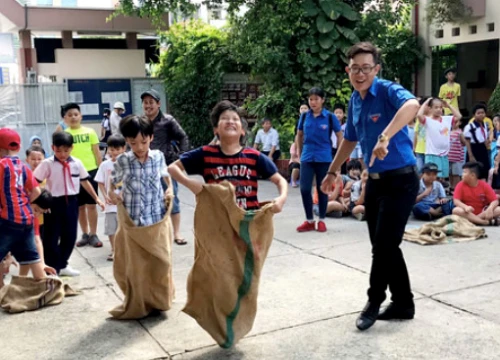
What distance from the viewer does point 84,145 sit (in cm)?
694

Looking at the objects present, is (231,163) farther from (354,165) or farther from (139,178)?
(354,165)

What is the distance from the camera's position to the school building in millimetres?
14430

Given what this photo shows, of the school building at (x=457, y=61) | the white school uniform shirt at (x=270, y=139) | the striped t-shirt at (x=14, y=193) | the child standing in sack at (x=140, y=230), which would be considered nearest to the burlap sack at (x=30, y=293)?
the striped t-shirt at (x=14, y=193)

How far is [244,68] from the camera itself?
15.9 meters

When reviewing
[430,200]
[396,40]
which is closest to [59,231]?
[430,200]

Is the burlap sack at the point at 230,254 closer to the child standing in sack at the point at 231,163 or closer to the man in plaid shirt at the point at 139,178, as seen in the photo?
the child standing in sack at the point at 231,163

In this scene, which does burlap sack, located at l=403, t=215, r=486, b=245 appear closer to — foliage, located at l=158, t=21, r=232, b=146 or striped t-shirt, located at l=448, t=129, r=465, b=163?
striped t-shirt, located at l=448, t=129, r=465, b=163

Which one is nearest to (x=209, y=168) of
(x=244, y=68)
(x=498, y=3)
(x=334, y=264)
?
(x=334, y=264)

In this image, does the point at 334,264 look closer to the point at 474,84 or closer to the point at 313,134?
the point at 313,134

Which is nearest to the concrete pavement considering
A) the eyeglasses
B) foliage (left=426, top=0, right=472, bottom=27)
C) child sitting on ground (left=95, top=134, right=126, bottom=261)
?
child sitting on ground (left=95, top=134, right=126, bottom=261)

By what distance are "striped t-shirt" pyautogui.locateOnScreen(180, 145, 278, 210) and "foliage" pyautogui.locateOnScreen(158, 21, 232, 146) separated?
1171 cm

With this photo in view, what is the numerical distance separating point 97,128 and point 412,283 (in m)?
13.3

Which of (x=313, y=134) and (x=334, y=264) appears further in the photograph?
(x=313, y=134)

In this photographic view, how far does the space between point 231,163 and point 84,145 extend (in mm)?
3640
